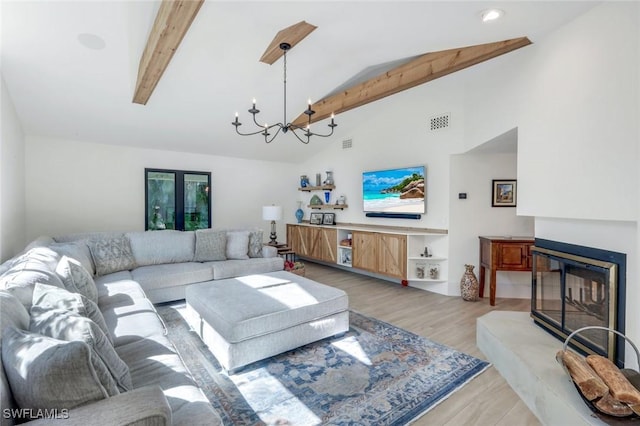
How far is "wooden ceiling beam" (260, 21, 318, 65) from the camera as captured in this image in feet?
9.29

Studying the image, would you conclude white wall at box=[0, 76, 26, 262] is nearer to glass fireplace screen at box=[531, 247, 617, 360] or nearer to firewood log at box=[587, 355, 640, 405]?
firewood log at box=[587, 355, 640, 405]

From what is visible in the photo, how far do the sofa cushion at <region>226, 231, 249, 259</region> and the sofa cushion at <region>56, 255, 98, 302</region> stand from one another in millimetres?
2217

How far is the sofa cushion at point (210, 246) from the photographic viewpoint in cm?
437

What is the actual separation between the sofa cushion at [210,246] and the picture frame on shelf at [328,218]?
2310 mm

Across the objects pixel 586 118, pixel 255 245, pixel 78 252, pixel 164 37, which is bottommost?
pixel 255 245

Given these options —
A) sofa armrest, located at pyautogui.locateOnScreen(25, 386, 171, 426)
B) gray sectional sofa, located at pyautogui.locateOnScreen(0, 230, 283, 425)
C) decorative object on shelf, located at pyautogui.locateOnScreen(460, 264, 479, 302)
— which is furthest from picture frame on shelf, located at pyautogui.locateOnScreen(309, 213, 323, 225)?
sofa armrest, located at pyautogui.locateOnScreen(25, 386, 171, 426)

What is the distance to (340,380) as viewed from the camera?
220 centimetres

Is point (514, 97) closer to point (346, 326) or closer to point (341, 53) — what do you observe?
point (341, 53)

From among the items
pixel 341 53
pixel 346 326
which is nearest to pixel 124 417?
pixel 346 326

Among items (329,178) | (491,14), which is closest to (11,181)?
(329,178)

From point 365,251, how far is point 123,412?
4.27 meters

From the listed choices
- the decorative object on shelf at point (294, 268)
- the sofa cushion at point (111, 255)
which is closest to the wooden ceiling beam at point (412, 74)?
the decorative object on shelf at point (294, 268)

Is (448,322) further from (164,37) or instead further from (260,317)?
(164,37)

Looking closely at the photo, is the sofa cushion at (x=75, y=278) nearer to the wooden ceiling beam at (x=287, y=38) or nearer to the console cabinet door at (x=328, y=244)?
the wooden ceiling beam at (x=287, y=38)
